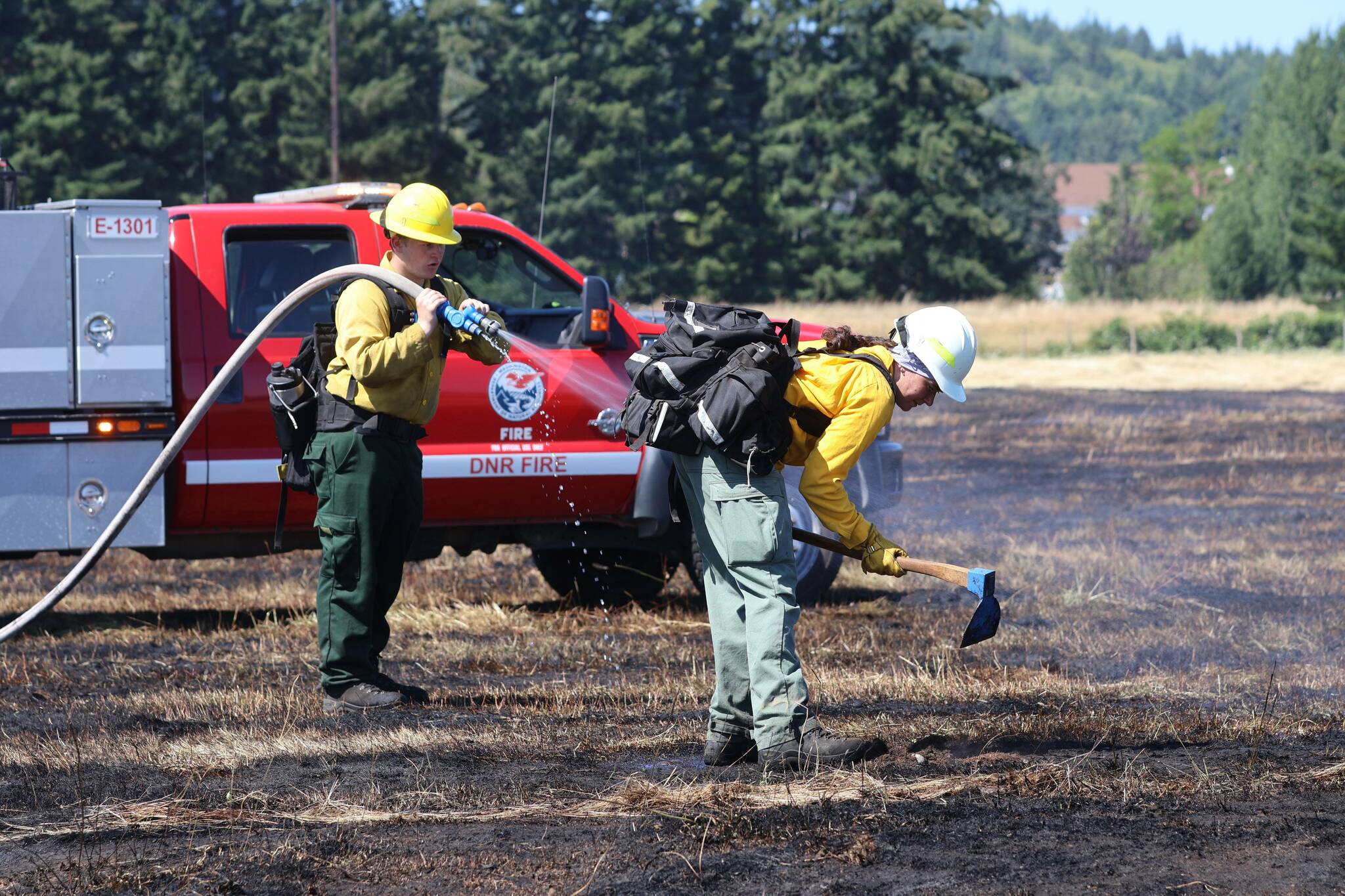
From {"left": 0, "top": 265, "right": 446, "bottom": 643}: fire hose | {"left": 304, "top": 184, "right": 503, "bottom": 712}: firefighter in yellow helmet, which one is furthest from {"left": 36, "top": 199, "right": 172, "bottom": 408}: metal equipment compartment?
{"left": 304, "top": 184, "right": 503, "bottom": 712}: firefighter in yellow helmet

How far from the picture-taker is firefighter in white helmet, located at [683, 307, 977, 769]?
16.5 feet

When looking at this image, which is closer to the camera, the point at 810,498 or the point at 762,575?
the point at 810,498

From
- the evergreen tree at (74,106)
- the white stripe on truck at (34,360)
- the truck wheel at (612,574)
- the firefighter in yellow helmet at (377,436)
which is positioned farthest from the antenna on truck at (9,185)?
the evergreen tree at (74,106)

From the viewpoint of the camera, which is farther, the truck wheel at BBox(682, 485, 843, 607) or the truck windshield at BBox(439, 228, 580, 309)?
the truck wheel at BBox(682, 485, 843, 607)

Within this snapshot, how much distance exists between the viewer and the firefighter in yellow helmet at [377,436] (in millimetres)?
5910

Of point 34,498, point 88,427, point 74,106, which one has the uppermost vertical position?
point 74,106

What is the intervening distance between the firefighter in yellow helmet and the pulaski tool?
1733mm

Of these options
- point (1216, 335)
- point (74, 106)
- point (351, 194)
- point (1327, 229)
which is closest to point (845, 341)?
point (351, 194)

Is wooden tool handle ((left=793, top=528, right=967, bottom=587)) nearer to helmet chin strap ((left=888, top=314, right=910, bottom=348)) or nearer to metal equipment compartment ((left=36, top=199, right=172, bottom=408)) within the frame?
helmet chin strap ((left=888, top=314, right=910, bottom=348))

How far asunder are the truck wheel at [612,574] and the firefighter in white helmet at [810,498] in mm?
4056

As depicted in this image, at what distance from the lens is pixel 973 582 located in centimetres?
522

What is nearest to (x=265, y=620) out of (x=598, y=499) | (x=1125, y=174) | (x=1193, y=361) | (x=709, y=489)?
(x=598, y=499)

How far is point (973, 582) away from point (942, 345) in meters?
0.78

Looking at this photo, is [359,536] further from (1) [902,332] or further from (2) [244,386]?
(1) [902,332]
